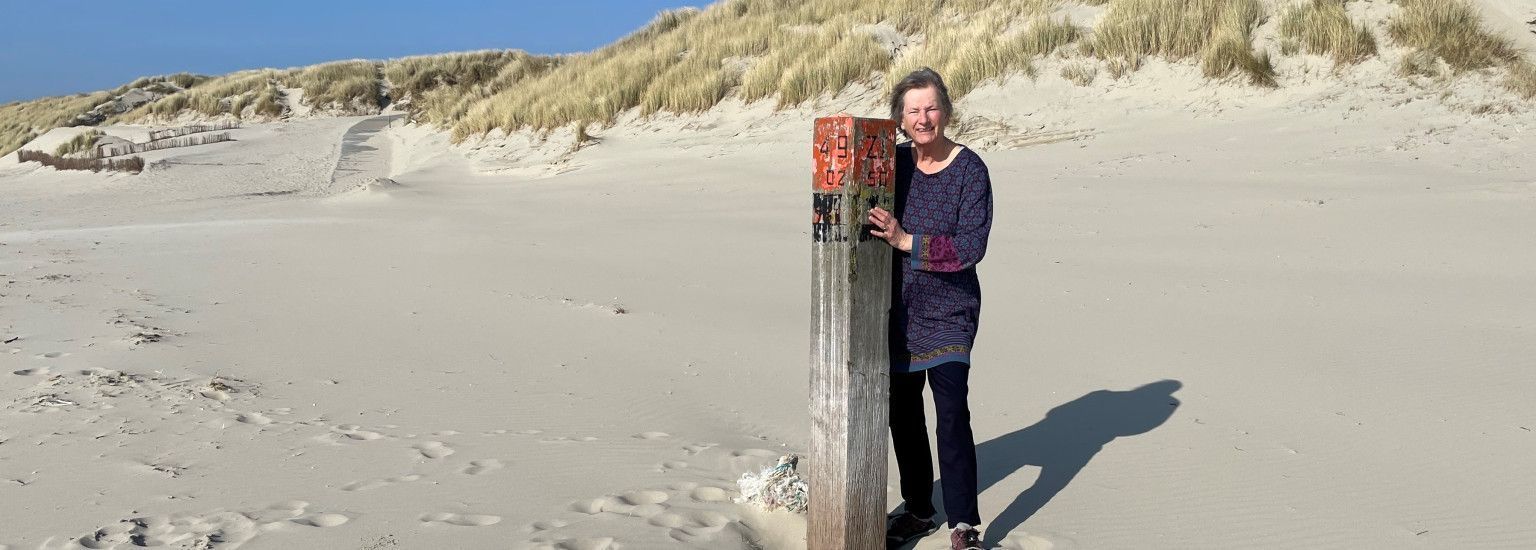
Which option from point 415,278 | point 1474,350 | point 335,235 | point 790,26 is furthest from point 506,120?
point 1474,350

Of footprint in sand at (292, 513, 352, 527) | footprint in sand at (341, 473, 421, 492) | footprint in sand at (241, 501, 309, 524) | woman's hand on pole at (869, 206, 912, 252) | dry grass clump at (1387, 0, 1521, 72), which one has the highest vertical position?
dry grass clump at (1387, 0, 1521, 72)

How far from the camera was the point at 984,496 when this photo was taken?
4.05 m

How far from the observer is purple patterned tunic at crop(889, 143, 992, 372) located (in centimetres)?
306

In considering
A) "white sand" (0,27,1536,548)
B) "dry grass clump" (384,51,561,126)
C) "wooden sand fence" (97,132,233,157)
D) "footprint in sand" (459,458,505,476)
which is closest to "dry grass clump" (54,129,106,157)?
"wooden sand fence" (97,132,233,157)

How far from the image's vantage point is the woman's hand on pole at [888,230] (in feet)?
9.80

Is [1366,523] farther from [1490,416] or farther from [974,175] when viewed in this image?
[974,175]

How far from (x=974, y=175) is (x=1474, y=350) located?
12.0ft

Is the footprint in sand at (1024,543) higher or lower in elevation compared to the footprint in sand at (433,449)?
lower

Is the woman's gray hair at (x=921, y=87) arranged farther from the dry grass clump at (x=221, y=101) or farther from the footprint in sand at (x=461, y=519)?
the dry grass clump at (x=221, y=101)

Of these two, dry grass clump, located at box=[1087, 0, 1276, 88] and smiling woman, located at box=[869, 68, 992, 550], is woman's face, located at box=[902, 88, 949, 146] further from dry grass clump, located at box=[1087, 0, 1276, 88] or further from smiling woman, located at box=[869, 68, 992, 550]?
dry grass clump, located at box=[1087, 0, 1276, 88]

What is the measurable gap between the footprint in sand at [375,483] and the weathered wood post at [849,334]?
1.58 m

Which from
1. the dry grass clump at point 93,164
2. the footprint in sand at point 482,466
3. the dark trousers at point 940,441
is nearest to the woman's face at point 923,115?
the dark trousers at point 940,441

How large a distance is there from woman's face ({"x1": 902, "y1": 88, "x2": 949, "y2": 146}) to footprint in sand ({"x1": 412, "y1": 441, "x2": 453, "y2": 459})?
237 cm

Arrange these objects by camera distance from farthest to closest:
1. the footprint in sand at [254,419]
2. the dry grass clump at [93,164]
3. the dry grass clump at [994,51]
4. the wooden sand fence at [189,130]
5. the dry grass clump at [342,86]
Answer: the dry grass clump at [342,86] → the wooden sand fence at [189,130] → the dry grass clump at [93,164] → the dry grass clump at [994,51] → the footprint in sand at [254,419]
